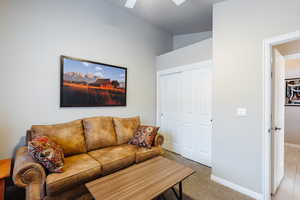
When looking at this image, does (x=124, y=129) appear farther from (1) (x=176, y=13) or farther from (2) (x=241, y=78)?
(1) (x=176, y=13)

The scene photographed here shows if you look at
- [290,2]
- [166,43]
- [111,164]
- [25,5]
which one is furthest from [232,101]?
[25,5]

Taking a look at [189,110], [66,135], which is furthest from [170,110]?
[66,135]

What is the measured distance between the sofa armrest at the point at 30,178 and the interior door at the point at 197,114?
2552 millimetres

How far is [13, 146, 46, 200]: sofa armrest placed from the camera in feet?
4.38

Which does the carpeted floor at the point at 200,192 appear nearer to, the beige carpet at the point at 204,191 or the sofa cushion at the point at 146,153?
the beige carpet at the point at 204,191

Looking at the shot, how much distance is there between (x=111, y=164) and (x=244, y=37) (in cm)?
260

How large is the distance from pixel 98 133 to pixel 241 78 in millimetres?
2421

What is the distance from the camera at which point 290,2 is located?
1.63 meters

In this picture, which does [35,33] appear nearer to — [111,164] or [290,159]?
[111,164]

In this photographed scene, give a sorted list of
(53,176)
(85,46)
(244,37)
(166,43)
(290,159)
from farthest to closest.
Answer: (166,43) < (290,159) < (85,46) < (244,37) < (53,176)

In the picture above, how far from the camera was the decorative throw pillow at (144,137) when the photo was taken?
2.49m

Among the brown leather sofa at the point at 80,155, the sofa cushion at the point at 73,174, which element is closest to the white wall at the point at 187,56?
the brown leather sofa at the point at 80,155

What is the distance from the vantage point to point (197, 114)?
2.91 m

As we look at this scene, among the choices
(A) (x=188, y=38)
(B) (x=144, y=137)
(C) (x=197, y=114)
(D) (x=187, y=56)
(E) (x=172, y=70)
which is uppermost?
(A) (x=188, y=38)
